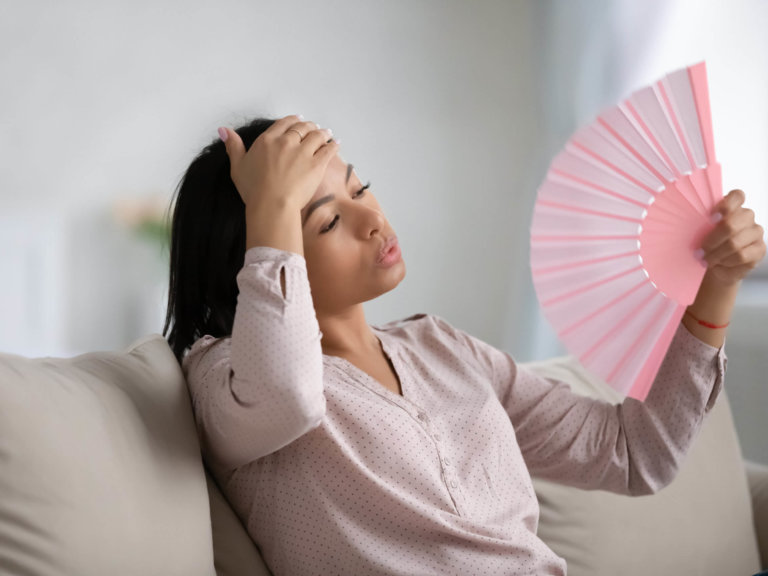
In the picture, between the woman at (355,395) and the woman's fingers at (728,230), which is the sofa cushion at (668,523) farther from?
the woman's fingers at (728,230)

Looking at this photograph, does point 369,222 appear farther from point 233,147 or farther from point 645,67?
point 645,67

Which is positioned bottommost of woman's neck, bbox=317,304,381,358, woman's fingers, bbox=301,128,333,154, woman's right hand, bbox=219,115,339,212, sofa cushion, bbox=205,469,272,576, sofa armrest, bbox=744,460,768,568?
sofa armrest, bbox=744,460,768,568

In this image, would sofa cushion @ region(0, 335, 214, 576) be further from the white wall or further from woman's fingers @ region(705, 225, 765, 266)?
the white wall

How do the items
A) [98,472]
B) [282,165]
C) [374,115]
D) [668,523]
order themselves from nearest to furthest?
[98,472] → [282,165] → [668,523] → [374,115]

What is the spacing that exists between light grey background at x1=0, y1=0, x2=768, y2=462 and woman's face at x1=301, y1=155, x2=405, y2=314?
0.65 m

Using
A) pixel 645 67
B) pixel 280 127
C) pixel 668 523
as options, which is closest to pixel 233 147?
pixel 280 127

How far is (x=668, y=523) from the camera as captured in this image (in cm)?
175

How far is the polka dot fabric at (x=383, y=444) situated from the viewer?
38.6 inches

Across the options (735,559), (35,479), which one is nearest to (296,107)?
(735,559)

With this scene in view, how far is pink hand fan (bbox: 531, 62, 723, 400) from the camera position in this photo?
124cm

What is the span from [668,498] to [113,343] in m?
1.42

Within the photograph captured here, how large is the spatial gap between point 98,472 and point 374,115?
2025 mm

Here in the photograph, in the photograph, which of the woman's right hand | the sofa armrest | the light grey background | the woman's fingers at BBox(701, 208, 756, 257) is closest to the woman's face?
the woman's right hand

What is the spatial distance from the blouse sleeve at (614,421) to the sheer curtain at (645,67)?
1.37m
